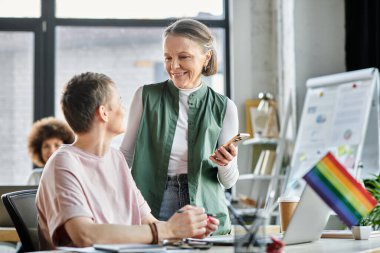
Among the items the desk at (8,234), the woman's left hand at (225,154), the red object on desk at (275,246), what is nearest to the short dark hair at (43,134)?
the desk at (8,234)

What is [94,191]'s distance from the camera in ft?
6.37

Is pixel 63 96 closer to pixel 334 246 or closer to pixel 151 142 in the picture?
pixel 151 142

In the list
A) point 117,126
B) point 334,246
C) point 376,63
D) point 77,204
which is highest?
point 376,63

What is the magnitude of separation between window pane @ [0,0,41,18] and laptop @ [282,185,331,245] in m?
5.37

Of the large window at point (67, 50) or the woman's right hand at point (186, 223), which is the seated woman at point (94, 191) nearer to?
the woman's right hand at point (186, 223)

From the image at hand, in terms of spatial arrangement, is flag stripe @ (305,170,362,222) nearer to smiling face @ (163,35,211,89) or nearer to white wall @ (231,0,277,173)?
smiling face @ (163,35,211,89)

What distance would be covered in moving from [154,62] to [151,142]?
463 cm

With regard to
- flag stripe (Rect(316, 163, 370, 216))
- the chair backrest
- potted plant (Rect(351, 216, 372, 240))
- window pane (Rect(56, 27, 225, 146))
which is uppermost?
window pane (Rect(56, 27, 225, 146))

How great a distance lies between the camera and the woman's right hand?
183 centimetres

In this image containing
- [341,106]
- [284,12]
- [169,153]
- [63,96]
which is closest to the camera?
[63,96]

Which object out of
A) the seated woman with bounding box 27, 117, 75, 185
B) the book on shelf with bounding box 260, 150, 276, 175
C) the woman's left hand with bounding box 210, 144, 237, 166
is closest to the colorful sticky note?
the woman's left hand with bounding box 210, 144, 237, 166

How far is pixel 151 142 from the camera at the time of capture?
2.57 metres

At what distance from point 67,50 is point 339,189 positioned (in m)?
5.48

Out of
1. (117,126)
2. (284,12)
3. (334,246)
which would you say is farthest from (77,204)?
(284,12)
